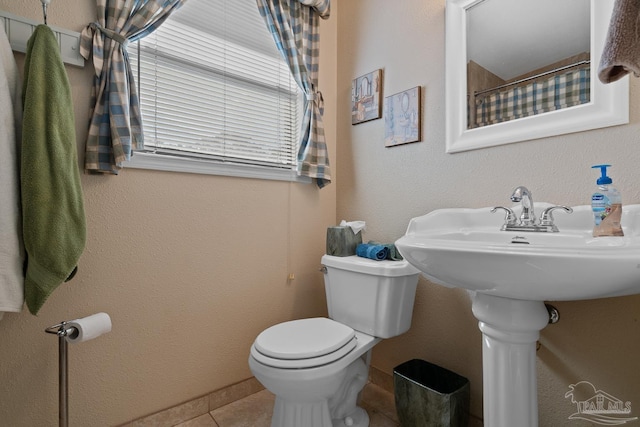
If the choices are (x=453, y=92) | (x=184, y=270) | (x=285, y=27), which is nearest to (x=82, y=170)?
(x=184, y=270)

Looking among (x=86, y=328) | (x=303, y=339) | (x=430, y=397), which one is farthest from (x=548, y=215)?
(x=86, y=328)

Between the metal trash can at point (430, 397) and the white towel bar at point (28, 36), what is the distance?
174cm

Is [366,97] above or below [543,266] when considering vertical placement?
above

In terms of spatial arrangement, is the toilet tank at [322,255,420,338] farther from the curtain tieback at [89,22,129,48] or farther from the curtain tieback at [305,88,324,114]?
the curtain tieback at [89,22,129,48]

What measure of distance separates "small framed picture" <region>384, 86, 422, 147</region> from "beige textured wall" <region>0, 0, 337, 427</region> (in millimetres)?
542

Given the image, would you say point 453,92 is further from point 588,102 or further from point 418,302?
point 418,302

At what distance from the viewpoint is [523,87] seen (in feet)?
3.88

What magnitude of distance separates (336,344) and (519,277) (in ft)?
2.32

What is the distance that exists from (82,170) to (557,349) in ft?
5.98

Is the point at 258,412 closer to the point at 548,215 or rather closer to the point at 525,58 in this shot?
the point at 548,215

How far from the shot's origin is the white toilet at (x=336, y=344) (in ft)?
3.51

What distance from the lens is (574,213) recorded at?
1008mm

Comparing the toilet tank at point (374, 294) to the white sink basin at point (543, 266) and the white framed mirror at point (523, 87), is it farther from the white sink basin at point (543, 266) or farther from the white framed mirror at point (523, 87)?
the white framed mirror at point (523, 87)

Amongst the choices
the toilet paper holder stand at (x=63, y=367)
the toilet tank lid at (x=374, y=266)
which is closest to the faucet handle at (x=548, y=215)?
the toilet tank lid at (x=374, y=266)
